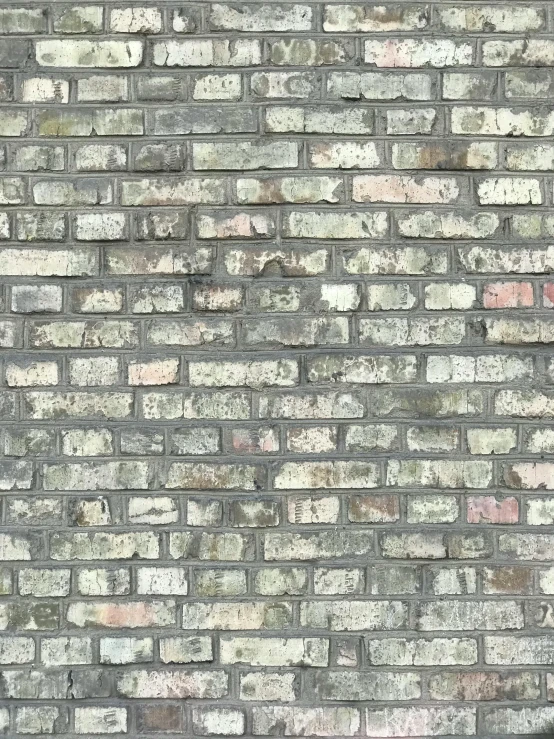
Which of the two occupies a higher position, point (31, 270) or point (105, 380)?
point (31, 270)

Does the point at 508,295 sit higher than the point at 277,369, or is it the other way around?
the point at 508,295

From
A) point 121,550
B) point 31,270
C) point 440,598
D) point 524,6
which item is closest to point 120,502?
point 121,550

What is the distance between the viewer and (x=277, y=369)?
202 cm

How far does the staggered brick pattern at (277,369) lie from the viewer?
1.98 meters

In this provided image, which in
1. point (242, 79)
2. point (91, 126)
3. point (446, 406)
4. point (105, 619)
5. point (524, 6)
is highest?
point (524, 6)

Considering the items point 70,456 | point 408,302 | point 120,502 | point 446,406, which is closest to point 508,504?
point 446,406

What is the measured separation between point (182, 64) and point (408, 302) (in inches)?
36.3

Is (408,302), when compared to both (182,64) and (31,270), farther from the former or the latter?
(31,270)

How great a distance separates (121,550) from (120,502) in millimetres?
130

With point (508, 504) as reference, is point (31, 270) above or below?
above

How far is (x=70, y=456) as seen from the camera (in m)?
2.01

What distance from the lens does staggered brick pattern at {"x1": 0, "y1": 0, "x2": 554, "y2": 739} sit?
77.9 inches

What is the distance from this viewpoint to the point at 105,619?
199cm

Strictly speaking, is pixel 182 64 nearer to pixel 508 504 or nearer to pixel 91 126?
pixel 91 126
